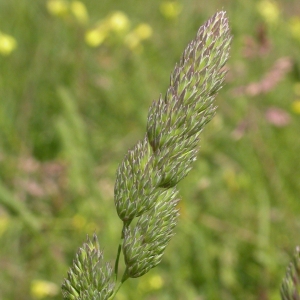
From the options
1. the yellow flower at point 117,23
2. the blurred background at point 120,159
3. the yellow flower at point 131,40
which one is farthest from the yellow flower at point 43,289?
the yellow flower at point 131,40

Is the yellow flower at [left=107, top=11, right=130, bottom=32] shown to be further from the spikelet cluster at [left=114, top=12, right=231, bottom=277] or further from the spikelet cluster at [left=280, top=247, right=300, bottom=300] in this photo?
the spikelet cluster at [left=280, top=247, right=300, bottom=300]

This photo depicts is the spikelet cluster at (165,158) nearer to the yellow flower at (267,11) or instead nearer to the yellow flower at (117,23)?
the yellow flower at (117,23)

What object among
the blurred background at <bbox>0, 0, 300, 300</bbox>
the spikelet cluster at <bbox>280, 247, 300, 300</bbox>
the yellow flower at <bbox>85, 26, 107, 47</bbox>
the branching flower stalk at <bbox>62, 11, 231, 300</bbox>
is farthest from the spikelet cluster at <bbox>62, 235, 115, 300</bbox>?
the yellow flower at <bbox>85, 26, 107, 47</bbox>

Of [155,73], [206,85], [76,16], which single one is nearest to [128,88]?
[155,73]

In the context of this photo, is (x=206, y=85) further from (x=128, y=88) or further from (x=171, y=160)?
(x=128, y=88)

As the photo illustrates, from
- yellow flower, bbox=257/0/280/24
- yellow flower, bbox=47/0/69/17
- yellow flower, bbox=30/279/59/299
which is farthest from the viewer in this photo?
yellow flower, bbox=257/0/280/24

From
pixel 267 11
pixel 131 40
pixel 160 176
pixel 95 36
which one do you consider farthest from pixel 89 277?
pixel 267 11

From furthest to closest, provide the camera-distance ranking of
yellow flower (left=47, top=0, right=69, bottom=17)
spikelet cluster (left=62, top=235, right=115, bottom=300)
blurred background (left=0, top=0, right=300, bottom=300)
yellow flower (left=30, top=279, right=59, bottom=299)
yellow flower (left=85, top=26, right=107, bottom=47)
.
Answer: yellow flower (left=47, top=0, right=69, bottom=17)
yellow flower (left=85, top=26, right=107, bottom=47)
blurred background (left=0, top=0, right=300, bottom=300)
yellow flower (left=30, top=279, right=59, bottom=299)
spikelet cluster (left=62, top=235, right=115, bottom=300)
